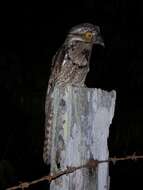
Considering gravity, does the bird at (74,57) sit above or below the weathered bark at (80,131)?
above

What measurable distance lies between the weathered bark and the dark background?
3.88m

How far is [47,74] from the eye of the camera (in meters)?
7.62

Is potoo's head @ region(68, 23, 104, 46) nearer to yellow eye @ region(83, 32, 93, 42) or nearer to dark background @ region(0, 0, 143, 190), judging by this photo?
yellow eye @ region(83, 32, 93, 42)

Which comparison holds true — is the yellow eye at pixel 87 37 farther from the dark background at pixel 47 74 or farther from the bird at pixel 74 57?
the dark background at pixel 47 74

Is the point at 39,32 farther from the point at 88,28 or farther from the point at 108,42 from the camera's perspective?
the point at 88,28

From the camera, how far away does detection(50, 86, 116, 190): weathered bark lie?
9.50 feet

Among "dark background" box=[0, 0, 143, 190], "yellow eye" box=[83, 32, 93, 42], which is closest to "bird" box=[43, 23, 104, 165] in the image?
"yellow eye" box=[83, 32, 93, 42]

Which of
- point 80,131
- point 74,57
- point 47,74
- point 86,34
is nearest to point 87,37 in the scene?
point 86,34

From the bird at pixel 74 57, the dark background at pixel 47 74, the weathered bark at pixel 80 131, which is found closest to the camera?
the weathered bark at pixel 80 131

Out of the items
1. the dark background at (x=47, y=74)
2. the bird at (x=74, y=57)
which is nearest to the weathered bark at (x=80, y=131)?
the bird at (x=74, y=57)

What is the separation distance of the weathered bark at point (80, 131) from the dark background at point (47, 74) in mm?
3884

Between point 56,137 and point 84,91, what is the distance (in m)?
0.28

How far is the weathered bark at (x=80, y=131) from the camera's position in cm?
289

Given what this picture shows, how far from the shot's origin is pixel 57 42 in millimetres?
8523
